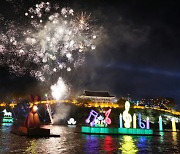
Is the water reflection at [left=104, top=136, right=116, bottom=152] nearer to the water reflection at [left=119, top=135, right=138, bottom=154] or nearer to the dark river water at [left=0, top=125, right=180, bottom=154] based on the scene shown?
the dark river water at [left=0, top=125, right=180, bottom=154]

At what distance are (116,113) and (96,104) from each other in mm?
9053

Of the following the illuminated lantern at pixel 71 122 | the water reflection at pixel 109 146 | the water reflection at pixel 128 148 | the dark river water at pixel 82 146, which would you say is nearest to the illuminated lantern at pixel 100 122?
the dark river water at pixel 82 146

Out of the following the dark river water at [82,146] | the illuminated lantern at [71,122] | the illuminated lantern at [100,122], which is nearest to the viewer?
the dark river water at [82,146]

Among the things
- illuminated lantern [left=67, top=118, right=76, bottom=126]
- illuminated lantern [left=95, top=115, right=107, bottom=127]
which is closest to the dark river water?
illuminated lantern [left=95, top=115, right=107, bottom=127]

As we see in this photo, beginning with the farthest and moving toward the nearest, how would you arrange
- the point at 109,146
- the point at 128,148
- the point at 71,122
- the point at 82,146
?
the point at 71,122 → the point at 109,146 → the point at 82,146 → the point at 128,148

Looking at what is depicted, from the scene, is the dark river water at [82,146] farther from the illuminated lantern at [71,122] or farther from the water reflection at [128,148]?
the illuminated lantern at [71,122]

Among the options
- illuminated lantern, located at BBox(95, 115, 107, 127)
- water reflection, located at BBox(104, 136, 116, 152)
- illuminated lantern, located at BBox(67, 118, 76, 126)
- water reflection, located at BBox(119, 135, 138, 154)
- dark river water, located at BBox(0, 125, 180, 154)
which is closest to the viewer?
dark river water, located at BBox(0, 125, 180, 154)

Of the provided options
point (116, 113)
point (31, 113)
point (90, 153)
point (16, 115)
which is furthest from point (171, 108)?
point (90, 153)

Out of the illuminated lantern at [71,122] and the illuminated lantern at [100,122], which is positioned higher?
the illuminated lantern at [71,122]

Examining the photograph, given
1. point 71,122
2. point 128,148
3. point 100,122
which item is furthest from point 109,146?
point 71,122

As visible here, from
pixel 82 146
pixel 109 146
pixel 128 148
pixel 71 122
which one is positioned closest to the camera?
pixel 128 148

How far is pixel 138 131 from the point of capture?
50.3m

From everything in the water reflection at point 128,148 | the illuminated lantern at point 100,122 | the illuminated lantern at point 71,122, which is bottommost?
the water reflection at point 128,148

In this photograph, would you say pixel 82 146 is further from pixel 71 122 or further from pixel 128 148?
pixel 71 122
